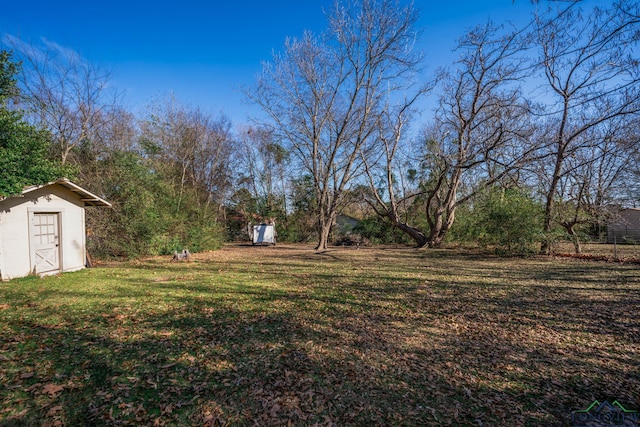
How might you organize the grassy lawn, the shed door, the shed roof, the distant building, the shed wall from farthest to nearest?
the distant building → the shed door → the shed roof → the shed wall → the grassy lawn

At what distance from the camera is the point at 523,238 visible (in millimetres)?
13164

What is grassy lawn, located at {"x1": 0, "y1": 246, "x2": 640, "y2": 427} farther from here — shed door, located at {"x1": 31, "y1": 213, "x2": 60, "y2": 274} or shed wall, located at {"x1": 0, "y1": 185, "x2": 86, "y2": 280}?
shed door, located at {"x1": 31, "y1": 213, "x2": 60, "y2": 274}

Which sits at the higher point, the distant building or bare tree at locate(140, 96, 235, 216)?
bare tree at locate(140, 96, 235, 216)

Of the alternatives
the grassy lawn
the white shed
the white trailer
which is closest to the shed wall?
the white shed

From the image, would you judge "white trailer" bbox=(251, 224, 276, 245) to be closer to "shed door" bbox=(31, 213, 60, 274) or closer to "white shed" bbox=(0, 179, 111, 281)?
"white shed" bbox=(0, 179, 111, 281)

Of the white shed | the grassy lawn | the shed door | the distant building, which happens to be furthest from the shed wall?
the distant building

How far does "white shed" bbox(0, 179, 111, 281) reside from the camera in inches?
308

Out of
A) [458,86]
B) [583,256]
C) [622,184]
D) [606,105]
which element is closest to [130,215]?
[458,86]

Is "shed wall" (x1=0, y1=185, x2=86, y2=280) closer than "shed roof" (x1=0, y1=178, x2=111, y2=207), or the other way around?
"shed wall" (x1=0, y1=185, x2=86, y2=280)

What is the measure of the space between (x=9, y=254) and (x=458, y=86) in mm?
19320

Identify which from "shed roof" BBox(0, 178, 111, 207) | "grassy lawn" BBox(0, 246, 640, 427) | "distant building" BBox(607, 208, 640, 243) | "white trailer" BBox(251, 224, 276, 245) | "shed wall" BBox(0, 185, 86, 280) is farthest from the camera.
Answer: "white trailer" BBox(251, 224, 276, 245)

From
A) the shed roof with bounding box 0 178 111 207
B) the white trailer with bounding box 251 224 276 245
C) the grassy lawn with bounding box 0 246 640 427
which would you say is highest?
the shed roof with bounding box 0 178 111 207

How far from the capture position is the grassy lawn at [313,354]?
276 cm

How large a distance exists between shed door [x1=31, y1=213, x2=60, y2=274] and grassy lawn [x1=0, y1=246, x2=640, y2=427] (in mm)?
1443
